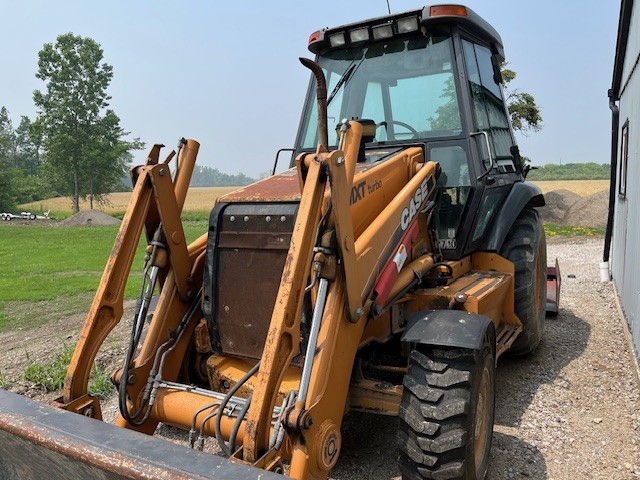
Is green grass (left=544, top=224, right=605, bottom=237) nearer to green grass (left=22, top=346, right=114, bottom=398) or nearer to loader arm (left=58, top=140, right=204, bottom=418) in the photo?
green grass (left=22, top=346, right=114, bottom=398)

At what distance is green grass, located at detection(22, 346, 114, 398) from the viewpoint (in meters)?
4.93

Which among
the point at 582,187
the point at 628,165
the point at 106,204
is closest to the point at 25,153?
the point at 106,204

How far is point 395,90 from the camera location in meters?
4.61

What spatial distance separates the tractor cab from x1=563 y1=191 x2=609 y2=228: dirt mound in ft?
58.0

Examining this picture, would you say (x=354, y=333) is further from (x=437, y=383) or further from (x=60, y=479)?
(x=60, y=479)

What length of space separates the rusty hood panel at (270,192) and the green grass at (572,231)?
646 inches

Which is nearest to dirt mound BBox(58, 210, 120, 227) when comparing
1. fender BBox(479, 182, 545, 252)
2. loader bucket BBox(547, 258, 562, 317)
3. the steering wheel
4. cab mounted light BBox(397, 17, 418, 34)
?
loader bucket BBox(547, 258, 562, 317)

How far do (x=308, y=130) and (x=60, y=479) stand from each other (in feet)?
10.7

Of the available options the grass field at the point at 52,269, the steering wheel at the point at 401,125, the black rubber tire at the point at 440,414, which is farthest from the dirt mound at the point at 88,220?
the black rubber tire at the point at 440,414

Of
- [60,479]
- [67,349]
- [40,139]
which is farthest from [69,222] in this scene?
[60,479]

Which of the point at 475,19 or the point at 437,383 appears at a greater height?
the point at 475,19

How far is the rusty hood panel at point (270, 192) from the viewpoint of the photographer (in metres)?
3.35

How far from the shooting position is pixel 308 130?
16.0 feet

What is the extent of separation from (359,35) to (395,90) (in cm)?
A: 51
